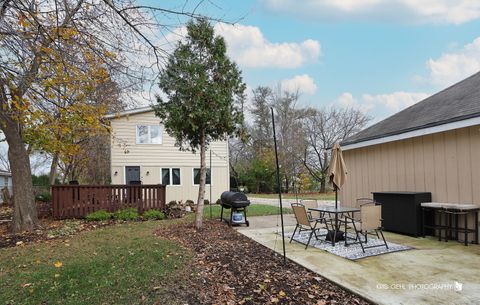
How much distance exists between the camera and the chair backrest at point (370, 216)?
5368mm

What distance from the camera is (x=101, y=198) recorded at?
10.5m

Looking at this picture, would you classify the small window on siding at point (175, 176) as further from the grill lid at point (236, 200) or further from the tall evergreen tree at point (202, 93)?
the tall evergreen tree at point (202, 93)

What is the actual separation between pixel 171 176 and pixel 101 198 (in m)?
5.56

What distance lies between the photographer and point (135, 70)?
3908 mm

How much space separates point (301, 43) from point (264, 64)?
6345mm

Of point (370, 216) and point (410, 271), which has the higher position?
point (370, 216)

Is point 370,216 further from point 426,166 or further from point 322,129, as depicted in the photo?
point 322,129

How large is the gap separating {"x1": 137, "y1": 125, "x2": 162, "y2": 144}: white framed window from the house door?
1.31 meters

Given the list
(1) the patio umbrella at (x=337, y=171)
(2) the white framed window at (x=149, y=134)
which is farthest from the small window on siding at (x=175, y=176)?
(1) the patio umbrella at (x=337, y=171)

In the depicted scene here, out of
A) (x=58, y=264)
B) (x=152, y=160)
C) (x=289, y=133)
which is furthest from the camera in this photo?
(x=289, y=133)

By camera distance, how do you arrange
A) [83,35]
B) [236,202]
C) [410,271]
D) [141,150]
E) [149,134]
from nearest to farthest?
[83,35] → [410,271] → [236,202] → [141,150] → [149,134]

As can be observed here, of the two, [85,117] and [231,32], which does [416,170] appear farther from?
[85,117]

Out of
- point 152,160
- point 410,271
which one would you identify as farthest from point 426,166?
point 152,160

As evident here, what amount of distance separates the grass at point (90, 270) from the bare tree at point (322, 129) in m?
24.6
